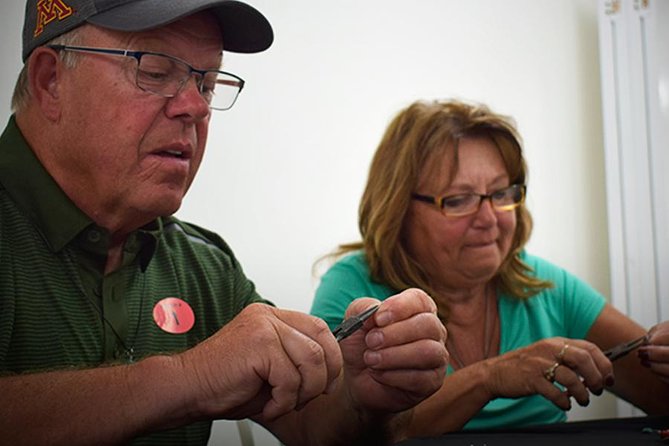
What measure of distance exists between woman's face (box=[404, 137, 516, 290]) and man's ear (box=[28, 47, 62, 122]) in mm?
965

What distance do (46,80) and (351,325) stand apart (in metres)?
0.68

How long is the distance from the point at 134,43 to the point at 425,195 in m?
0.90

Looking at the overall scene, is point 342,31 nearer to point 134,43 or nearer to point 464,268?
point 464,268

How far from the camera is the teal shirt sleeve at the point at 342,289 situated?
161cm

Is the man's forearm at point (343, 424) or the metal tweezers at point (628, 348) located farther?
the metal tweezers at point (628, 348)

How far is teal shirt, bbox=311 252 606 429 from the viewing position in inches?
63.7

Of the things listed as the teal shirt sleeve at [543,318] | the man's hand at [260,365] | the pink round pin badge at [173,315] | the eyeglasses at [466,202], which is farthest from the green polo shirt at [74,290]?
the teal shirt sleeve at [543,318]

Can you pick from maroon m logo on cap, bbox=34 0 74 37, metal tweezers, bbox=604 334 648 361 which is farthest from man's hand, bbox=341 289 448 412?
maroon m logo on cap, bbox=34 0 74 37

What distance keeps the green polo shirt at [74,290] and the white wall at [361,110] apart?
1.91 ft

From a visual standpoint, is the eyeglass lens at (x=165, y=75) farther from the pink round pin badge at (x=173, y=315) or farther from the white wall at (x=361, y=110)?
the white wall at (x=361, y=110)

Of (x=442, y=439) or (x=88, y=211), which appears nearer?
(x=442, y=439)

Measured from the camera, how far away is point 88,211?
1170 millimetres

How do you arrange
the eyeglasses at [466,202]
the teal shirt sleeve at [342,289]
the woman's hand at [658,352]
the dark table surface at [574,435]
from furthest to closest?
the eyeglasses at [466,202] < the teal shirt sleeve at [342,289] < the woman's hand at [658,352] < the dark table surface at [574,435]

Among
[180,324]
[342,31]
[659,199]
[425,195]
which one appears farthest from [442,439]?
[659,199]
